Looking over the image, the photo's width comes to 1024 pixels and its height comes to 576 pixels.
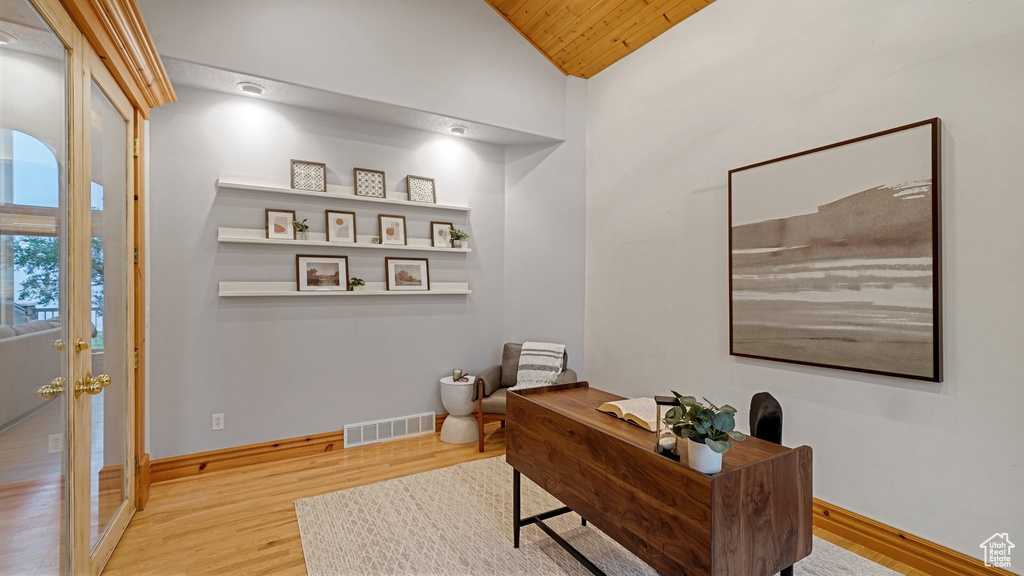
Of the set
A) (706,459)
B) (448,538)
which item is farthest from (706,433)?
(448,538)

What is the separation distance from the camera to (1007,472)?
194cm

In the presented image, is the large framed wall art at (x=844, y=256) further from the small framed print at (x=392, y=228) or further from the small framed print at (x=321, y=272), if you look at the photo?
the small framed print at (x=321, y=272)

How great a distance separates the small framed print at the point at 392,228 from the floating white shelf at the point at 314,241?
0.08 meters

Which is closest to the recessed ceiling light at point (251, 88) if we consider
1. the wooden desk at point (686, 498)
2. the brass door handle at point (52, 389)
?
the brass door handle at point (52, 389)

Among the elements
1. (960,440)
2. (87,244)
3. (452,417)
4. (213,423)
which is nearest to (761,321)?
(960,440)

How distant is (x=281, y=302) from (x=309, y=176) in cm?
101

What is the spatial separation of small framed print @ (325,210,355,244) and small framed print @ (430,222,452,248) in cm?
69

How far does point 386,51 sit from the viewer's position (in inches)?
→ 135

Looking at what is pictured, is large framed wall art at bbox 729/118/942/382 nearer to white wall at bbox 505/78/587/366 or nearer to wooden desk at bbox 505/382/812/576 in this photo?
wooden desk at bbox 505/382/812/576

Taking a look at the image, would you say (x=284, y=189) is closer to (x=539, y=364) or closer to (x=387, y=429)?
(x=387, y=429)

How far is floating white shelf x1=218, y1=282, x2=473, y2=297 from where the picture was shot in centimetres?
332

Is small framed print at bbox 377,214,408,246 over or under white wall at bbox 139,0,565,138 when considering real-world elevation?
under

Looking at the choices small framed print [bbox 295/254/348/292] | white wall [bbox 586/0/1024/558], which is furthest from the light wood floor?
small framed print [bbox 295/254/348/292]

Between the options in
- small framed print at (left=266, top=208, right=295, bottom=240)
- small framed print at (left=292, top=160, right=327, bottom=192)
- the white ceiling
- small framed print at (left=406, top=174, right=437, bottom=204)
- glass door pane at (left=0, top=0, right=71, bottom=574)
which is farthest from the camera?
small framed print at (left=406, top=174, right=437, bottom=204)
